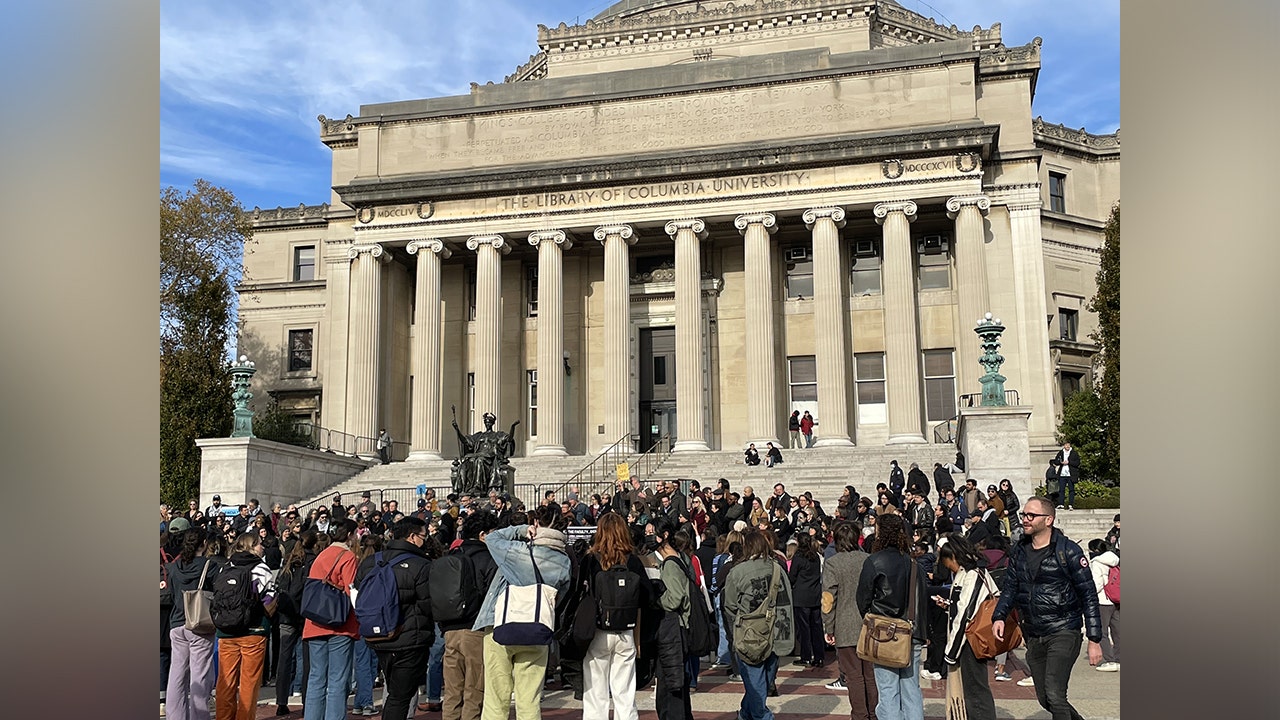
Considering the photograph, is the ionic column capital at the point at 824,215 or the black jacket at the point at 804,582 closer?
the black jacket at the point at 804,582

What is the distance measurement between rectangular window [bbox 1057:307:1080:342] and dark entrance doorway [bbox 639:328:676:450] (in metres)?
15.9

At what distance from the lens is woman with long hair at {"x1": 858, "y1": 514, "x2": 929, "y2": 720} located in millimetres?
9117

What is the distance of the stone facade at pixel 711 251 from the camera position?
3834cm

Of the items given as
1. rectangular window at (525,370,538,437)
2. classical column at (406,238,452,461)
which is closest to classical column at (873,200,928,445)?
rectangular window at (525,370,538,437)

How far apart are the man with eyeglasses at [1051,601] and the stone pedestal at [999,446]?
20100 mm

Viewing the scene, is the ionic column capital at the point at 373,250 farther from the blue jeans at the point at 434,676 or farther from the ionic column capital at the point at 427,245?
the blue jeans at the point at 434,676

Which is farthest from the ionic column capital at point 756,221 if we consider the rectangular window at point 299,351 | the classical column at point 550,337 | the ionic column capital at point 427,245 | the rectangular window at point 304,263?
the rectangular window at point 304,263

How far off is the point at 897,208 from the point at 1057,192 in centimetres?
1326

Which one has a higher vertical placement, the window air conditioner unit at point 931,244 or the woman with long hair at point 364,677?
the window air conditioner unit at point 931,244

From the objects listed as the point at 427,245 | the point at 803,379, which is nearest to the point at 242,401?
the point at 427,245

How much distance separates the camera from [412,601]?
31.8ft

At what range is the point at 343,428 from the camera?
42438 millimetres
